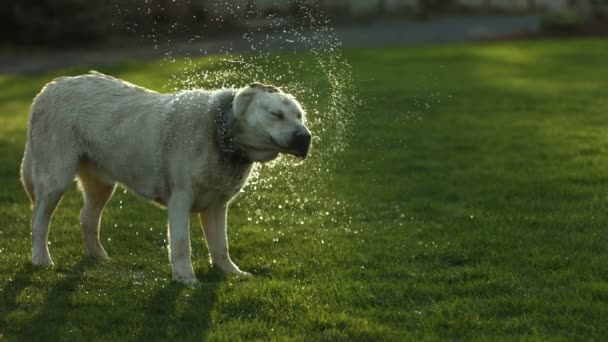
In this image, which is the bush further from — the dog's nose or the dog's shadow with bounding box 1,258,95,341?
the dog's nose

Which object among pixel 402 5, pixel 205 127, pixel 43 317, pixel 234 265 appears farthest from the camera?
pixel 402 5

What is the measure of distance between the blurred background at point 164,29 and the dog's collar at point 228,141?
536 inches

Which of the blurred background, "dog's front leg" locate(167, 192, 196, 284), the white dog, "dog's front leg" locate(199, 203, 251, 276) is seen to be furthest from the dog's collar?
the blurred background

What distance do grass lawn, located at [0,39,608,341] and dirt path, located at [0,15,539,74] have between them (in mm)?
8984

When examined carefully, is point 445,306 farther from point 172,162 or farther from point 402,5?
point 402,5

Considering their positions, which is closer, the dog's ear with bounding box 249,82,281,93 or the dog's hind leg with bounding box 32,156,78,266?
the dog's ear with bounding box 249,82,281,93

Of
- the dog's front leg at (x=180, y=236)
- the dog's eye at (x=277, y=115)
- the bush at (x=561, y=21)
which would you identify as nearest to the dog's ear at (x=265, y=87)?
the dog's eye at (x=277, y=115)

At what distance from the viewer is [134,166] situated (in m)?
6.28

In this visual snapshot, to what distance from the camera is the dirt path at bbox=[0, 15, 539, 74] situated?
21734 mm

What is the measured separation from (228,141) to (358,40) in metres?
19.9

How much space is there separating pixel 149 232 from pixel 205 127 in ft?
7.03

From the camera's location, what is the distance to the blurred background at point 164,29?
74.5 feet

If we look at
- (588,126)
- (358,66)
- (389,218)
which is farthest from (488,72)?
(389,218)

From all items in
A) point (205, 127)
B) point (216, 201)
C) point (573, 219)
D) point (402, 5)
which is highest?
point (205, 127)
